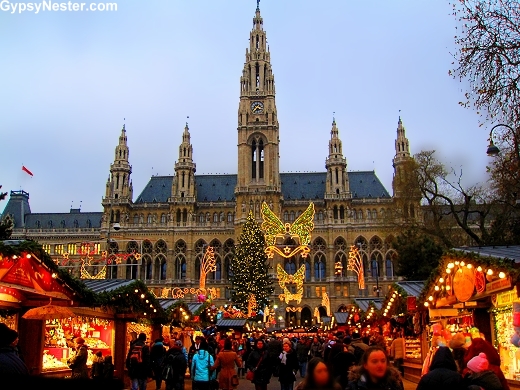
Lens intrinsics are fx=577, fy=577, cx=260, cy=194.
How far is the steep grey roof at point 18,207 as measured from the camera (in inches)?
2913

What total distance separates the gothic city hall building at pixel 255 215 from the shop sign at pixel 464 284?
48851 millimetres

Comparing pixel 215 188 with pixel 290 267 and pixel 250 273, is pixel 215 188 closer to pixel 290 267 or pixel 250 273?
pixel 290 267

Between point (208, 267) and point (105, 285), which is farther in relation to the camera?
point (208, 267)

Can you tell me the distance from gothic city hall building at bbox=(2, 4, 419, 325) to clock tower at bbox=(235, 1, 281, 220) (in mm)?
112

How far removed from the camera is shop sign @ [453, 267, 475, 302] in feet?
37.0

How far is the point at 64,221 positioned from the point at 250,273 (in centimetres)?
3403

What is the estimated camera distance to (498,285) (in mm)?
10234

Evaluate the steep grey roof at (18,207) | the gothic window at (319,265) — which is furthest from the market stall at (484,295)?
the steep grey roof at (18,207)

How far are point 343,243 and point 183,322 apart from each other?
4219 cm

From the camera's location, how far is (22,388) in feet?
6.17

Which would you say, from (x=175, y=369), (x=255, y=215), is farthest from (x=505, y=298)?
(x=255, y=215)

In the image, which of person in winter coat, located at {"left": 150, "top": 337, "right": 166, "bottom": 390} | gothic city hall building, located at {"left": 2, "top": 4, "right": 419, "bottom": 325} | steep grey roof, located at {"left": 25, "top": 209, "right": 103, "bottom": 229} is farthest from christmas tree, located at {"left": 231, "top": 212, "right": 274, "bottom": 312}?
person in winter coat, located at {"left": 150, "top": 337, "right": 166, "bottom": 390}

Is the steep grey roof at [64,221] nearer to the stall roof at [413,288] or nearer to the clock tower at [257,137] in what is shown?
the clock tower at [257,137]

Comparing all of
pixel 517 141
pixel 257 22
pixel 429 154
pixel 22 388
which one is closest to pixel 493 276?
pixel 517 141
